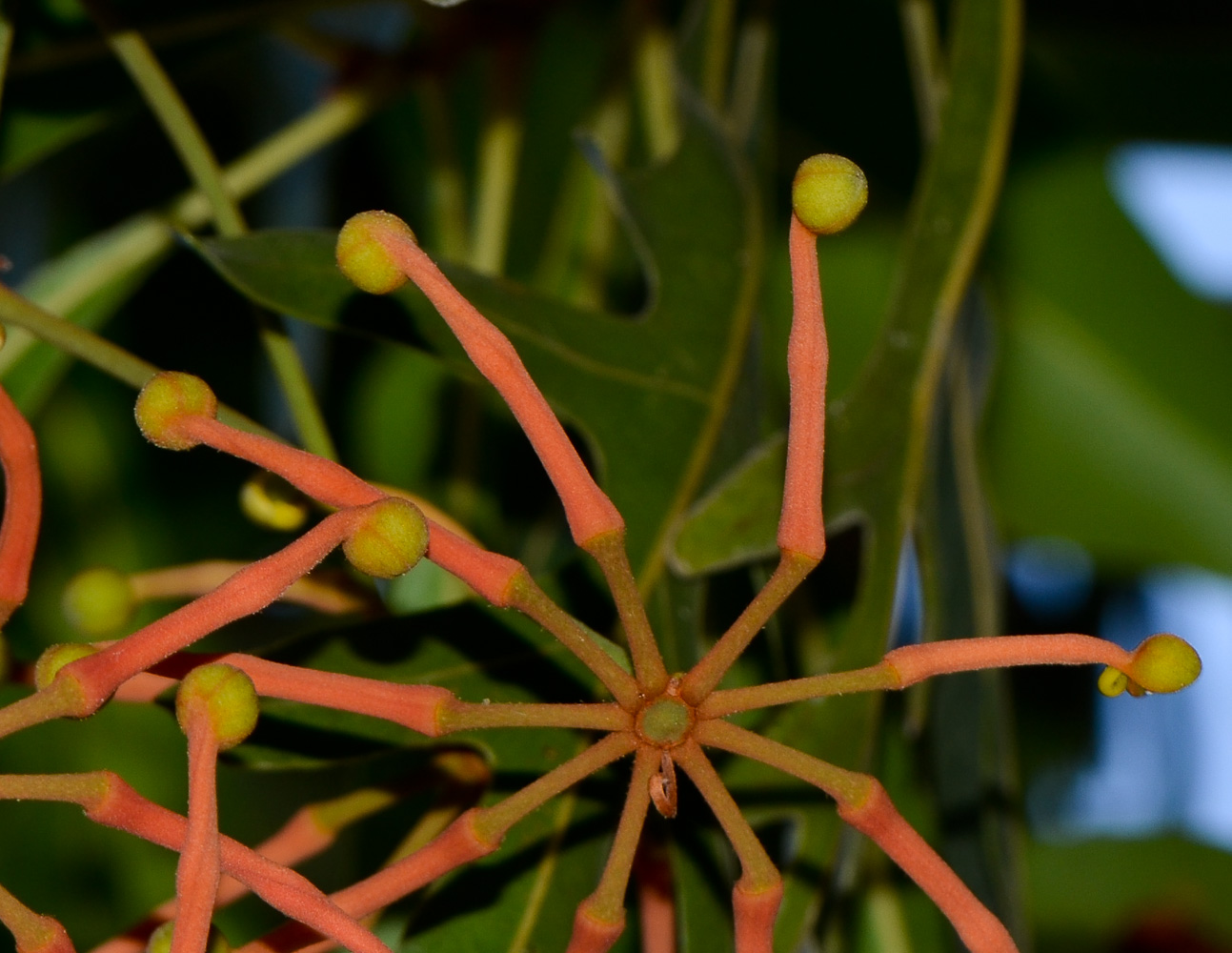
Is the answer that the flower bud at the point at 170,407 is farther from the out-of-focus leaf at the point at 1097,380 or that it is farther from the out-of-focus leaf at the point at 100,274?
the out-of-focus leaf at the point at 1097,380

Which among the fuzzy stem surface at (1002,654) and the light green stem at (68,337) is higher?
the light green stem at (68,337)

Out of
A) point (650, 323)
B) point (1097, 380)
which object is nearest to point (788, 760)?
point (650, 323)

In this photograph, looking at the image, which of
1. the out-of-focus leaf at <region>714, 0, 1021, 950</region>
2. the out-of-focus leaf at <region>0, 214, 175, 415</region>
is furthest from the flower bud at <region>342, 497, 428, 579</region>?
the out-of-focus leaf at <region>0, 214, 175, 415</region>

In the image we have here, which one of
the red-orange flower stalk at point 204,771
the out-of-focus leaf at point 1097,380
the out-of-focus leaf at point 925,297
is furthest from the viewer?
the out-of-focus leaf at point 1097,380

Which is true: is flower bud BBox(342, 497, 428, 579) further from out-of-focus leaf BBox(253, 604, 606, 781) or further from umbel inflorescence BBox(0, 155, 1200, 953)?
out-of-focus leaf BBox(253, 604, 606, 781)

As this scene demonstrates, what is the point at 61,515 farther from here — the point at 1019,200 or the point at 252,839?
the point at 1019,200

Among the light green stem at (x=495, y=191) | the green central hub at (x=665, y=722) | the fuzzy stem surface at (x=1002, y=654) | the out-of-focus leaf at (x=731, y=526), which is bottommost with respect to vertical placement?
the green central hub at (x=665, y=722)

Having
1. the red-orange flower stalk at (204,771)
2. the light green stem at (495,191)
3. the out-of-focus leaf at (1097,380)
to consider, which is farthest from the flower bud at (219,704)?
the out-of-focus leaf at (1097,380)

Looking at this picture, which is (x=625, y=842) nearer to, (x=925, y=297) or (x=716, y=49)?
(x=925, y=297)
